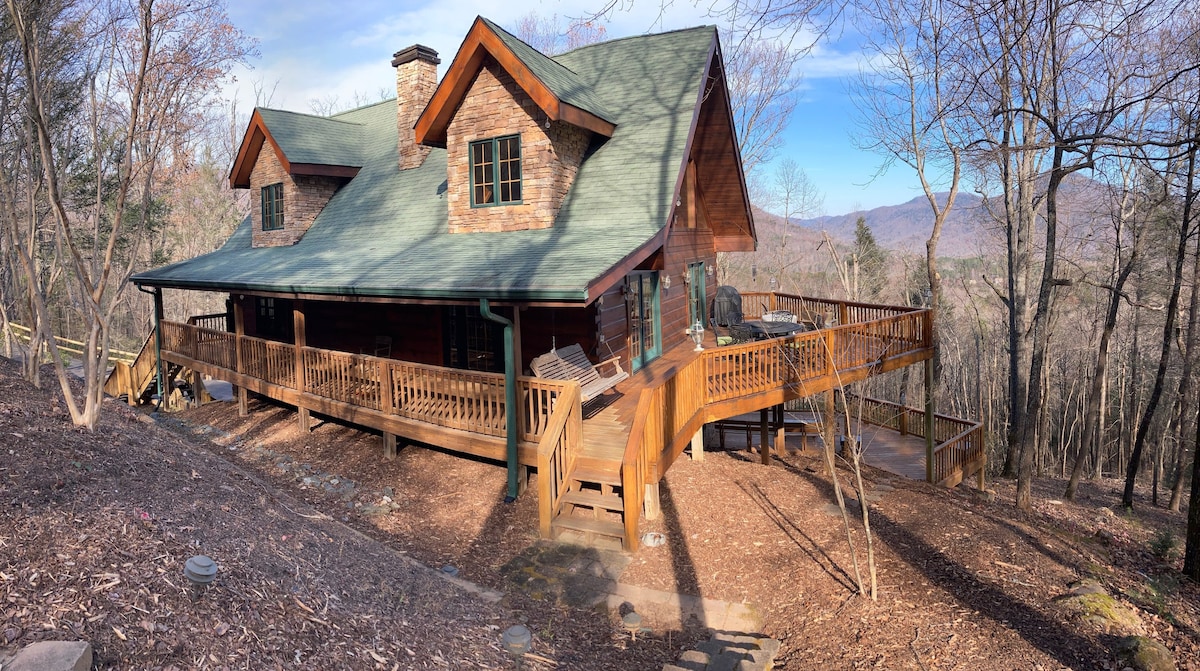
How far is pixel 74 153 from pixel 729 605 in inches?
836

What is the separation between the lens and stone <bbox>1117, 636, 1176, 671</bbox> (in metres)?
5.28

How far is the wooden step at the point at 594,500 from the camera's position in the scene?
7.66 metres

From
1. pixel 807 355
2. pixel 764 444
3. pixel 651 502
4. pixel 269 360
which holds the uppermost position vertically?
pixel 807 355

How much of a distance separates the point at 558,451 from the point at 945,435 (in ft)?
43.0

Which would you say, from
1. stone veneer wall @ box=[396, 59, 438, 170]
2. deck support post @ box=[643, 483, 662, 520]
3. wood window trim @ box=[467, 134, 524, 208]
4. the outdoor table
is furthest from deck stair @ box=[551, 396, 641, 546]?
stone veneer wall @ box=[396, 59, 438, 170]

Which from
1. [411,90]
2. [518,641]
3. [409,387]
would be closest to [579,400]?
[409,387]

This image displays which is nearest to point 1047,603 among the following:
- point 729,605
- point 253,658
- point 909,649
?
point 909,649

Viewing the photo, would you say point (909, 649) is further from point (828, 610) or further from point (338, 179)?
point (338, 179)

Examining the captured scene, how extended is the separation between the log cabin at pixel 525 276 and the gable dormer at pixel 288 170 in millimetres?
71

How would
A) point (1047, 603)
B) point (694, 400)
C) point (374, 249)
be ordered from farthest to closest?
1. point (374, 249)
2. point (694, 400)
3. point (1047, 603)

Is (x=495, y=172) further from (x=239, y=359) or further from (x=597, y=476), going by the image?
(x=239, y=359)

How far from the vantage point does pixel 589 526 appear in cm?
773

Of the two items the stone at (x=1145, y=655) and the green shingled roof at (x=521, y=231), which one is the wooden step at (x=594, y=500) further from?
the stone at (x=1145, y=655)

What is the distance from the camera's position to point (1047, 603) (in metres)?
6.34
